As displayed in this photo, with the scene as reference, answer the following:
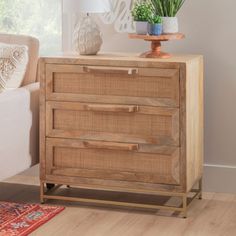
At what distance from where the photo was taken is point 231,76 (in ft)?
12.1

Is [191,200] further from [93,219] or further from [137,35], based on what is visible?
[137,35]

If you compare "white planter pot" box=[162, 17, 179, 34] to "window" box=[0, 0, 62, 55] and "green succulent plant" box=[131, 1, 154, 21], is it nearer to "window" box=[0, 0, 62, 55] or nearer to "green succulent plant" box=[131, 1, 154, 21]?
"green succulent plant" box=[131, 1, 154, 21]

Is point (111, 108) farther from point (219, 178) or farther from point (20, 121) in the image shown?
point (219, 178)

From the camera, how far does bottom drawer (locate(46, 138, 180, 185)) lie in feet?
11.0

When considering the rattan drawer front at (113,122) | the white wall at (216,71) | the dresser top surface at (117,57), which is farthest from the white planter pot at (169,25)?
the rattan drawer front at (113,122)

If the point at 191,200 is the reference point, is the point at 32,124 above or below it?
above

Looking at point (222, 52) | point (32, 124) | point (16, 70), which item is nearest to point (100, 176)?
point (32, 124)

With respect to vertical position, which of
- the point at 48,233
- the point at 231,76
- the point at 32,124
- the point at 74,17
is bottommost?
the point at 48,233

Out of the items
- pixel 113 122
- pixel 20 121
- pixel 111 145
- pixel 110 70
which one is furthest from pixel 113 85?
pixel 20 121

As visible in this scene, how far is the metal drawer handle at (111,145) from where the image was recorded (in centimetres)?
336

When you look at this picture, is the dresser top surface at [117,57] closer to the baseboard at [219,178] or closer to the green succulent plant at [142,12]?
the green succulent plant at [142,12]

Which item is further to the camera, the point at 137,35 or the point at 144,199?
the point at 144,199

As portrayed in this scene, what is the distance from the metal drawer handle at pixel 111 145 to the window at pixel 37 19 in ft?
3.06

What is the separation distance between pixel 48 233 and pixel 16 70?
87cm
